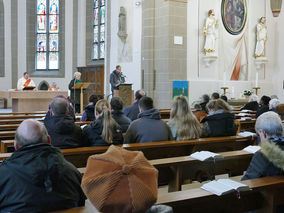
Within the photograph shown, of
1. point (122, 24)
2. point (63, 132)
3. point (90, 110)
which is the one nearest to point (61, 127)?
point (63, 132)

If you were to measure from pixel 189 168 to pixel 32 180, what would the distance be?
2095mm

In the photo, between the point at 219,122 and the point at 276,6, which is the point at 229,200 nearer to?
the point at 219,122

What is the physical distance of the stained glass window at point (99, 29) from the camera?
17422 millimetres

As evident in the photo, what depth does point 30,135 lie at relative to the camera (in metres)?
2.18

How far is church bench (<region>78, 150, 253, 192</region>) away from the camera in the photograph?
3.35m

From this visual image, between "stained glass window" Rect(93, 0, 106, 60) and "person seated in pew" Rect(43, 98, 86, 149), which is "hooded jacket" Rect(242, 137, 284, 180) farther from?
"stained glass window" Rect(93, 0, 106, 60)

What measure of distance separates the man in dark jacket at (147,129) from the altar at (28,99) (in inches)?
330

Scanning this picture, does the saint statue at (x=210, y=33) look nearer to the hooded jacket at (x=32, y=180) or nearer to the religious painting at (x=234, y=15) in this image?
the religious painting at (x=234, y=15)

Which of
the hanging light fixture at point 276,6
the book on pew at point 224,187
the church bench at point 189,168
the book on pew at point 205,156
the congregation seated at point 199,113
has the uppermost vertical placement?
the hanging light fixture at point 276,6

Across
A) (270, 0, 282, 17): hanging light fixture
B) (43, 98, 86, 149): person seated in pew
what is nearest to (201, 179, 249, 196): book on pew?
(43, 98, 86, 149): person seated in pew

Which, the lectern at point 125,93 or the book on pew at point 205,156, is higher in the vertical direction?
the lectern at point 125,93

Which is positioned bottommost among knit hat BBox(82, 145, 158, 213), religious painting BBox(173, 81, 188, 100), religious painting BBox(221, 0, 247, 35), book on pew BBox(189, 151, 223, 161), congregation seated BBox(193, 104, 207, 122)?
book on pew BBox(189, 151, 223, 161)

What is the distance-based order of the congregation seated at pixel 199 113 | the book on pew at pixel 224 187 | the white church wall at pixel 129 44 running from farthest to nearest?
the white church wall at pixel 129 44, the congregation seated at pixel 199 113, the book on pew at pixel 224 187

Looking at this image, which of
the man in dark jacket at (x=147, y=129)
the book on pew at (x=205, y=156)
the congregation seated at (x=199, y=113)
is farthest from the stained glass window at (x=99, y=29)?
the book on pew at (x=205, y=156)
